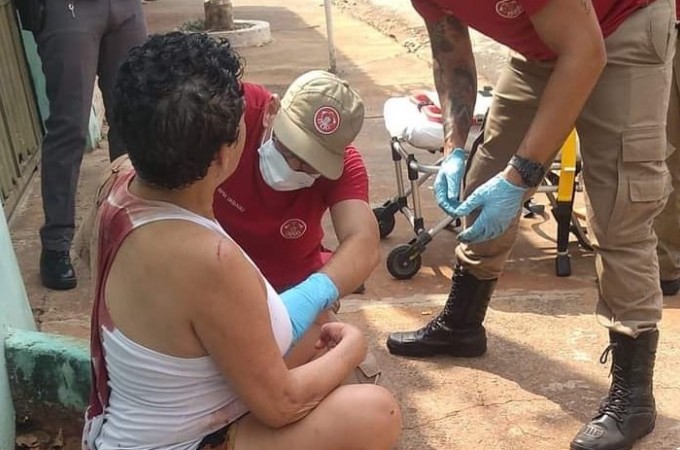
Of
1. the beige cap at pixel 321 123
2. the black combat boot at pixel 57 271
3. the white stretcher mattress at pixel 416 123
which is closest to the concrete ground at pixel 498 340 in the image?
the black combat boot at pixel 57 271

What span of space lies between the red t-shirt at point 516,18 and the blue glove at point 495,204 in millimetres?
394

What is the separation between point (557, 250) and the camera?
13.3ft

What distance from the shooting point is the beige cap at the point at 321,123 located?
225 cm

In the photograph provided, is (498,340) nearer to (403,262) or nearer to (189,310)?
(403,262)

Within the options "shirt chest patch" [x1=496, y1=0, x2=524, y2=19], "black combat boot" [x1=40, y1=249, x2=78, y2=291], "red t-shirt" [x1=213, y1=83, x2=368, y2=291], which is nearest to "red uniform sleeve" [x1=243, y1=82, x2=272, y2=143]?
"red t-shirt" [x1=213, y1=83, x2=368, y2=291]

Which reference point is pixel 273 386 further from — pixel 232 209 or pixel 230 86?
pixel 232 209

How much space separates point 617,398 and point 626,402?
0.03m

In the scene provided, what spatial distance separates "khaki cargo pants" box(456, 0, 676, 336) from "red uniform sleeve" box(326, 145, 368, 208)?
0.69 metres

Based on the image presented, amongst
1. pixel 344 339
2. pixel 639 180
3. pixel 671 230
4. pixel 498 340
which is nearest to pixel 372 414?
pixel 344 339

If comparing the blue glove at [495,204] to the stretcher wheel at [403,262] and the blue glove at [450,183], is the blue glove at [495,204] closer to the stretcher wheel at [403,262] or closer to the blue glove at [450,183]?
the blue glove at [450,183]

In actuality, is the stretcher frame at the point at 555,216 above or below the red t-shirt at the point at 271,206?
below

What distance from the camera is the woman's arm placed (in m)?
1.68

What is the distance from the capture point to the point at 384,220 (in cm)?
440

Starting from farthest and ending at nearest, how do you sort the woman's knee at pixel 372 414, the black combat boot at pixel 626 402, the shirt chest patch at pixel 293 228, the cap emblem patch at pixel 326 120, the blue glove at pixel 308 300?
the black combat boot at pixel 626 402 < the shirt chest patch at pixel 293 228 < the cap emblem patch at pixel 326 120 < the blue glove at pixel 308 300 < the woman's knee at pixel 372 414
